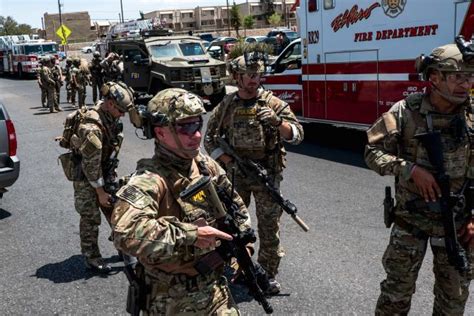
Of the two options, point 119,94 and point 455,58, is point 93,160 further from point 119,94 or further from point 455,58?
point 455,58

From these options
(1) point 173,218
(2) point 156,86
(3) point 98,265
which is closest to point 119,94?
(3) point 98,265

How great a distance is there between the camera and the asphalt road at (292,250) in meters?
4.40

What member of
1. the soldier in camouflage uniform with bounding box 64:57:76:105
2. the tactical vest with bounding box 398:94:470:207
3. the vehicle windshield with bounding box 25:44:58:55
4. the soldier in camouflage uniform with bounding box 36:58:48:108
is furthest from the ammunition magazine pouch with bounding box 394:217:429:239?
the vehicle windshield with bounding box 25:44:58:55

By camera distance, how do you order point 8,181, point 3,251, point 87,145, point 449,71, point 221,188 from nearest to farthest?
point 221,188, point 449,71, point 87,145, point 3,251, point 8,181


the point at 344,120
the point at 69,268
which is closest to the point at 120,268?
the point at 69,268

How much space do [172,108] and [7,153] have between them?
5223 mm

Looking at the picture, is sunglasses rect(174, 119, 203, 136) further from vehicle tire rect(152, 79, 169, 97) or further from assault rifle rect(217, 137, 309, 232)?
vehicle tire rect(152, 79, 169, 97)

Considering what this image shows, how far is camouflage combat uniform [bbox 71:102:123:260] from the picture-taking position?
4.64 metres

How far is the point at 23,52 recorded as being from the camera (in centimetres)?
3281

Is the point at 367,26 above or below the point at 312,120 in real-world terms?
above

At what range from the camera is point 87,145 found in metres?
4.61

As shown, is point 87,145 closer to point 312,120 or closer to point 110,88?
point 110,88

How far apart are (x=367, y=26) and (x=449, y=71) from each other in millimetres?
5863

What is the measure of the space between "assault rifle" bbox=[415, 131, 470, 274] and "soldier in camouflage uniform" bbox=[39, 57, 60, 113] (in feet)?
50.6
